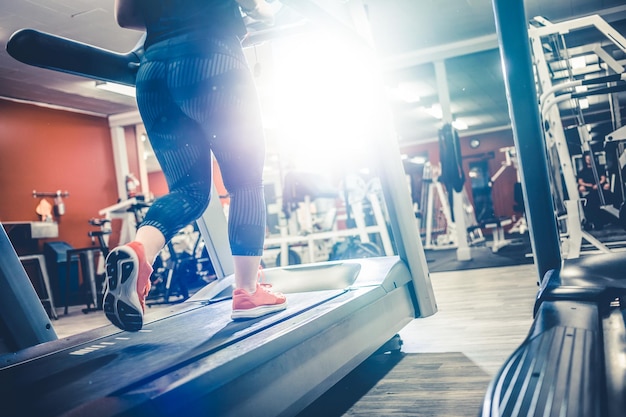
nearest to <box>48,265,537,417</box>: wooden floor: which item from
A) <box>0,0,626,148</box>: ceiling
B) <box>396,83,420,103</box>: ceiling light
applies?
<box>0,0,626,148</box>: ceiling

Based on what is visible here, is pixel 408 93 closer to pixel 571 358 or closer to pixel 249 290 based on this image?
pixel 249 290

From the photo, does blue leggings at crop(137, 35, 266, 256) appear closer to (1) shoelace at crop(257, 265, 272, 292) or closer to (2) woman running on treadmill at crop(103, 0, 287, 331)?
(2) woman running on treadmill at crop(103, 0, 287, 331)

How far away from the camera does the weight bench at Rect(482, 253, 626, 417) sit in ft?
2.35

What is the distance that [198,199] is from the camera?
140cm

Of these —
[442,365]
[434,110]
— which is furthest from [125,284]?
[434,110]

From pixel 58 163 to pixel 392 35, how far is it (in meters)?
4.68

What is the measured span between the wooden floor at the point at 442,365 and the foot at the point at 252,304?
297 mm

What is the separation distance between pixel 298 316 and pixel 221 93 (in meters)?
0.63

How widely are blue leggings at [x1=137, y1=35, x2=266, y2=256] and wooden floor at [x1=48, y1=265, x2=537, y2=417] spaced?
1.68 feet

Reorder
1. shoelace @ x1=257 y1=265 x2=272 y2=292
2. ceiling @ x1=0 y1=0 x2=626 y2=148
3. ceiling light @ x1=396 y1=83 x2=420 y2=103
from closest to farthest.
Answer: shoelace @ x1=257 y1=265 x2=272 y2=292 → ceiling @ x1=0 y1=0 x2=626 y2=148 → ceiling light @ x1=396 y1=83 x2=420 y2=103

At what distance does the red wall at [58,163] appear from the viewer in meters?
6.25

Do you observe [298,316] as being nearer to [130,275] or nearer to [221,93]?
[130,275]

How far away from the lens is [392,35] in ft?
20.6

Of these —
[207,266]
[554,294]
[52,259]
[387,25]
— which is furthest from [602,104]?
[554,294]
